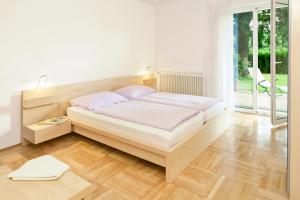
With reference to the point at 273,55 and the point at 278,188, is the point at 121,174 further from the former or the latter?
the point at 273,55

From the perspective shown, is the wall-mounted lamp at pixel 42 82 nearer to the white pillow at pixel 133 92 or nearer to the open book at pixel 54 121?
the open book at pixel 54 121

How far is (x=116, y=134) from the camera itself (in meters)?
2.67

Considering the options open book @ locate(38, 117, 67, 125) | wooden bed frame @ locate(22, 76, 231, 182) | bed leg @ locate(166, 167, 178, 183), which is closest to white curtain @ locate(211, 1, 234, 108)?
wooden bed frame @ locate(22, 76, 231, 182)

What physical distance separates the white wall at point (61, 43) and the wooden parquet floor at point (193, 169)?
2.79 feet

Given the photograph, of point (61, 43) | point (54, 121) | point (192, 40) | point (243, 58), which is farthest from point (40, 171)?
point (243, 58)

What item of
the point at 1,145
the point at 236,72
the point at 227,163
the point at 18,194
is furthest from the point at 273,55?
the point at 1,145

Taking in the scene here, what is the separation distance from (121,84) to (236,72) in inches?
102

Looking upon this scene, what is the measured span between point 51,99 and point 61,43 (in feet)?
Result: 3.02

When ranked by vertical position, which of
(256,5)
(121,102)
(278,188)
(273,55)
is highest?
(256,5)

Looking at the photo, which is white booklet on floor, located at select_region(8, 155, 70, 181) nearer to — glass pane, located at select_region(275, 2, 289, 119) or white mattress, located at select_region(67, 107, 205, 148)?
white mattress, located at select_region(67, 107, 205, 148)

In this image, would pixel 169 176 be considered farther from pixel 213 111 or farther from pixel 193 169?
pixel 213 111

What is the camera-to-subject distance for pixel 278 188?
81.3 inches

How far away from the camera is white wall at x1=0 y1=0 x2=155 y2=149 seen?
288 centimetres

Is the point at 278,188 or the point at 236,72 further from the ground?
the point at 236,72
